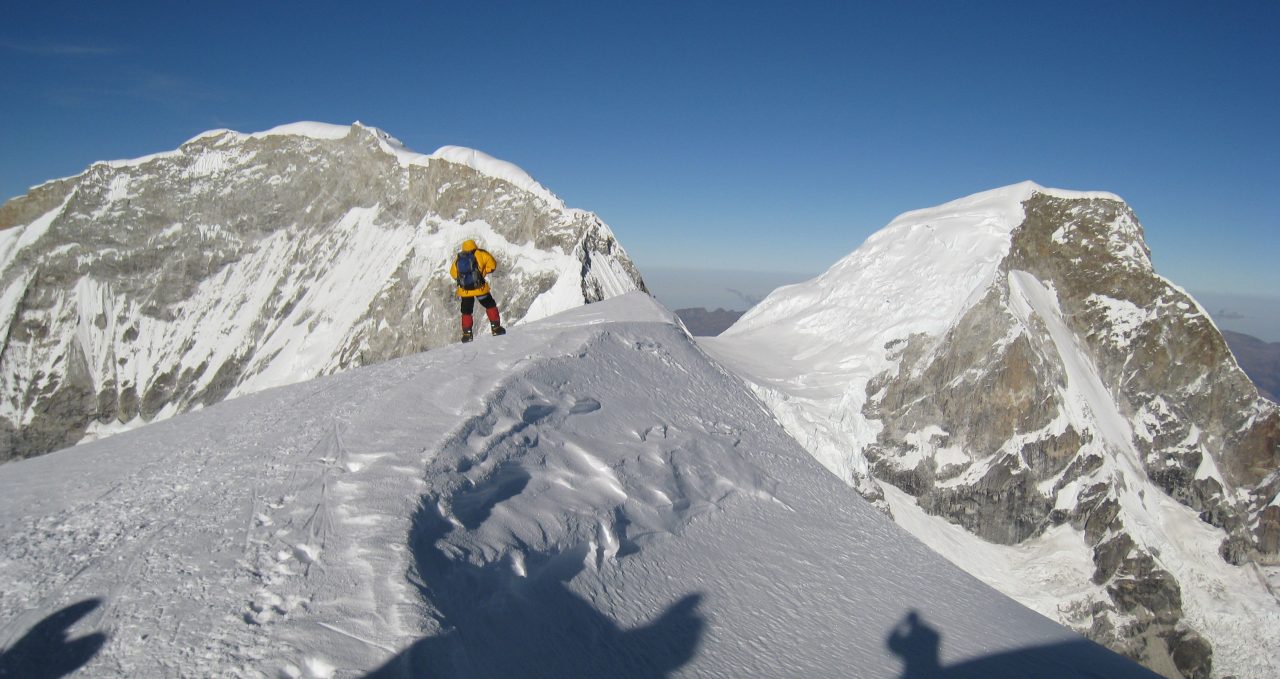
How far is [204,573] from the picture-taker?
3.95 metres

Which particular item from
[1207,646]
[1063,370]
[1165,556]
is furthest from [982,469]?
[1207,646]

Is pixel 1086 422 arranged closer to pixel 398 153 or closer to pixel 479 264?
pixel 479 264

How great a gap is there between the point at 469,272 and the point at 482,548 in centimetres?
824

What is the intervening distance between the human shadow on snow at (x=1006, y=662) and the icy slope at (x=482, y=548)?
0.09ft

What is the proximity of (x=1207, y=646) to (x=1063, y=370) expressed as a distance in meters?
13.8

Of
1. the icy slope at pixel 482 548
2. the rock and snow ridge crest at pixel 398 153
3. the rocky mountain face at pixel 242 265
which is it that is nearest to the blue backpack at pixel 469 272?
the icy slope at pixel 482 548

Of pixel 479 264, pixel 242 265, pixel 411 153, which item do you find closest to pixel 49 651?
pixel 479 264

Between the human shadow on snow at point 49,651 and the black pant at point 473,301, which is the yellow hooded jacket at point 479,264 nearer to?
the black pant at point 473,301

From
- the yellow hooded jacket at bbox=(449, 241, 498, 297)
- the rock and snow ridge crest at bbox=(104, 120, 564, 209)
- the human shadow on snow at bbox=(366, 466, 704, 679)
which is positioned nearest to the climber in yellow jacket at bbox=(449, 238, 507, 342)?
the yellow hooded jacket at bbox=(449, 241, 498, 297)

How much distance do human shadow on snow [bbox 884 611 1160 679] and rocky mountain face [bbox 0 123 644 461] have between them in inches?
1745

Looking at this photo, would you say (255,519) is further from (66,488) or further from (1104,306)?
(1104,306)

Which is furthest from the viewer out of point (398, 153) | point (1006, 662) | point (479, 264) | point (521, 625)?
point (398, 153)

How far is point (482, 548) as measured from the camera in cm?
473

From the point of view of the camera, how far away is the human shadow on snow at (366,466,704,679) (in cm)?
369
